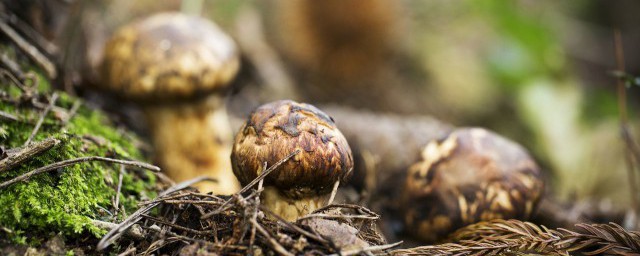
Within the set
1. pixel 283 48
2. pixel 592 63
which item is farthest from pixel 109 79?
pixel 592 63

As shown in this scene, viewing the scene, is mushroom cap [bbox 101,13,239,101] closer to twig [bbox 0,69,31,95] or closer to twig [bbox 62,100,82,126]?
twig [bbox 62,100,82,126]

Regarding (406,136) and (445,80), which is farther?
(445,80)

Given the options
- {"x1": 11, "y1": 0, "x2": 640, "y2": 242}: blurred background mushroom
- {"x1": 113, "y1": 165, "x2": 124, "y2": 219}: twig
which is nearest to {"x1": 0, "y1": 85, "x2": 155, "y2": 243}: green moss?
{"x1": 113, "y1": 165, "x2": 124, "y2": 219}: twig

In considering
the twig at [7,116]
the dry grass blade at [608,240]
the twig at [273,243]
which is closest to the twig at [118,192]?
the twig at [7,116]

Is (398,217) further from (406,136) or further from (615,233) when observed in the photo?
(615,233)

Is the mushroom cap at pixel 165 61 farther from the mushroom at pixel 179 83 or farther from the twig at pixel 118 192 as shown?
the twig at pixel 118 192

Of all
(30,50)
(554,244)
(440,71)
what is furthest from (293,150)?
(440,71)
